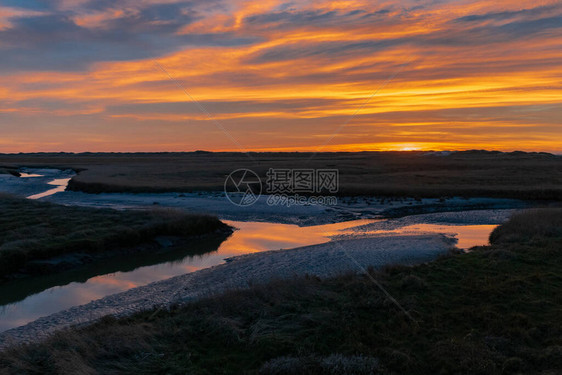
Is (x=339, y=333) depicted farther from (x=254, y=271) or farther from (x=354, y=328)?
(x=254, y=271)

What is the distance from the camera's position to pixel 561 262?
58.0 feet

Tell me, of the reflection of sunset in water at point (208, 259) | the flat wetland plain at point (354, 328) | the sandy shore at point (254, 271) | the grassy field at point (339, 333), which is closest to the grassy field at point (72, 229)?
the flat wetland plain at point (354, 328)

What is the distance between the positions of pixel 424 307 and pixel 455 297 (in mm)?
1480

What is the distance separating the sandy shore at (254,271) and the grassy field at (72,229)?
7.00 m

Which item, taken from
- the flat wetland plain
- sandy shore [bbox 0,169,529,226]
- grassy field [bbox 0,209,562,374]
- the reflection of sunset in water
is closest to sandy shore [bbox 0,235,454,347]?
the flat wetland plain

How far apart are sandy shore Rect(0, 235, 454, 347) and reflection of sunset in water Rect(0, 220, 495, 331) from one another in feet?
3.88

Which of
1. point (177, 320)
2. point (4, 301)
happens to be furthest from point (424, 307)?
point (4, 301)

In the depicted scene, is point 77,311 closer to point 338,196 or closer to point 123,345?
point 123,345

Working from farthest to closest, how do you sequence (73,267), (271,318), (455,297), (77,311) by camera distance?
(73,267), (77,311), (455,297), (271,318)

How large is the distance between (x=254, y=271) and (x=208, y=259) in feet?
17.7

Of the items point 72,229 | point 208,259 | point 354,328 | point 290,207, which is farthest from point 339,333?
point 290,207

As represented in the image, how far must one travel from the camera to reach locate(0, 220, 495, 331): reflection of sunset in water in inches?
652

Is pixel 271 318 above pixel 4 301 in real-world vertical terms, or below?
above

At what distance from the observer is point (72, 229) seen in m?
27.0
